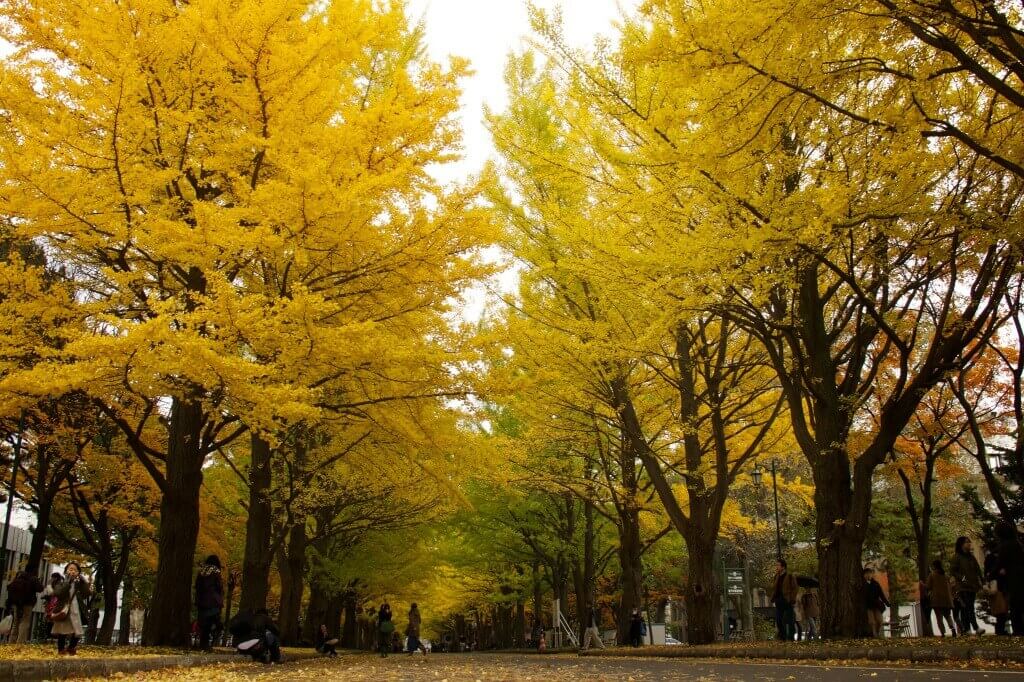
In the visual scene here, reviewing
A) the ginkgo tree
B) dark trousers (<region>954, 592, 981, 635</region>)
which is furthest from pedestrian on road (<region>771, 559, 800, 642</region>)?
the ginkgo tree

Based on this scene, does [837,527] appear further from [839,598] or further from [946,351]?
[946,351]

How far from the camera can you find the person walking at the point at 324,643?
1642 cm

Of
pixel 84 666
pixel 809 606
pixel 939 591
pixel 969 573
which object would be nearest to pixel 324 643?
pixel 809 606

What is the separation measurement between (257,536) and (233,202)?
5605mm

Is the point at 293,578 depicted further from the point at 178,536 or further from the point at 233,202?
the point at 233,202

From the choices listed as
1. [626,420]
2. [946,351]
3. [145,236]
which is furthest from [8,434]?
[946,351]

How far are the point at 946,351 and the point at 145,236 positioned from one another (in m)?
8.93

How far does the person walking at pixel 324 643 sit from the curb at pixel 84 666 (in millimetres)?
7805

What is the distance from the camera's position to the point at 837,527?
1014 centimetres

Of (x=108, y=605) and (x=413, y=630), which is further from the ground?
(x=108, y=605)

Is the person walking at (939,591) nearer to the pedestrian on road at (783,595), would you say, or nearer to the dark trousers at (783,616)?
the pedestrian on road at (783,595)

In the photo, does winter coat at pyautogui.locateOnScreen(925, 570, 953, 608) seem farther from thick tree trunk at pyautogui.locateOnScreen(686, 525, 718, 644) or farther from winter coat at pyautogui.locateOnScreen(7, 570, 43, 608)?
winter coat at pyautogui.locateOnScreen(7, 570, 43, 608)

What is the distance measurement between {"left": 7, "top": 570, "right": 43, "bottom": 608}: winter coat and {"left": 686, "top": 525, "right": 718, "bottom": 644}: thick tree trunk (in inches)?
389

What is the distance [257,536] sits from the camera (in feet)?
43.4
